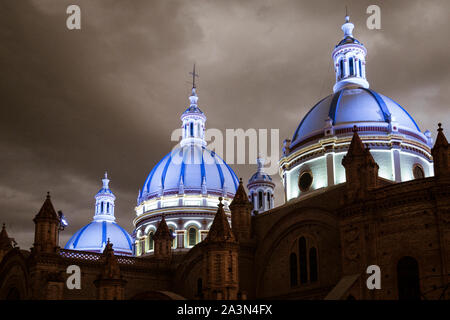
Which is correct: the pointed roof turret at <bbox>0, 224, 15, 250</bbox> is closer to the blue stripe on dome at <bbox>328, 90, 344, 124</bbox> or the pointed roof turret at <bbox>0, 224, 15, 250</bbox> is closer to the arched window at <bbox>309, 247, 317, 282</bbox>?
the arched window at <bbox>309, 247, 317, 282</bbox>

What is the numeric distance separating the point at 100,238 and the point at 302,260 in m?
39.5

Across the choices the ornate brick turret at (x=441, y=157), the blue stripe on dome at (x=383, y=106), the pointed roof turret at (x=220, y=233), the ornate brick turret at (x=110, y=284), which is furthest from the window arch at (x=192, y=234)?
the ornate brick turret at (x=441, y=157)

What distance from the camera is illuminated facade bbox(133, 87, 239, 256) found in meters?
71.4

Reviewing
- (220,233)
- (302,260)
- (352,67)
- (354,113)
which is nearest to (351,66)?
(352,67)

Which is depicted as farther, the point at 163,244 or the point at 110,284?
the point at 163,244

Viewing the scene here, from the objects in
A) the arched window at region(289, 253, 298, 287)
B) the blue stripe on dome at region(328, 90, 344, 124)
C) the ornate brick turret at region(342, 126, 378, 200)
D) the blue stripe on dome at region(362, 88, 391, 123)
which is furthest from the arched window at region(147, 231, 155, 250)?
the ornate brick turret at region(342, 126, 378, 200)

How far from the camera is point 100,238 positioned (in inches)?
3031

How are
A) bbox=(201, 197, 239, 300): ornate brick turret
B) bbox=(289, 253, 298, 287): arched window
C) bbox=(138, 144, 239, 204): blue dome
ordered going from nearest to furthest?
1. bbox=(201, 197, 239, 300): ornate brick turret
2. bbox=(289, 253, 298, 287): arched window
3. bbox=(138, 144, 239, 204): blue dome

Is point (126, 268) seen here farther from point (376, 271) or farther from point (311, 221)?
point (376, 271)

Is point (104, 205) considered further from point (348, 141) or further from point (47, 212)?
point (348, 141)

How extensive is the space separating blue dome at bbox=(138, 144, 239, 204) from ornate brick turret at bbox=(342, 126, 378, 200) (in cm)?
3536

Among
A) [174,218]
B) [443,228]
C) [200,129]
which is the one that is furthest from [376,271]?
[200,129]

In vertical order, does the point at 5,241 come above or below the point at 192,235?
below

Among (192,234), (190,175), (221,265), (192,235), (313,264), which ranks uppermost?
(190,175)
